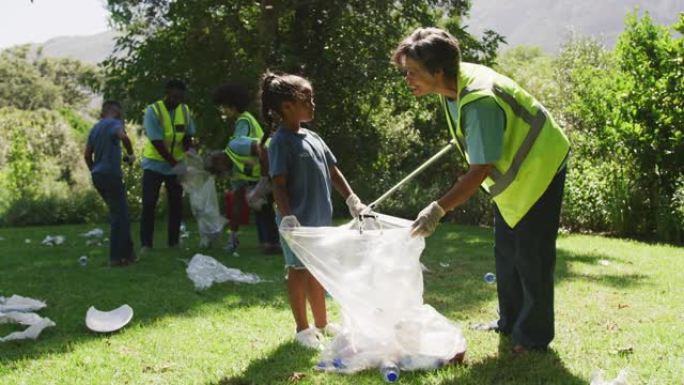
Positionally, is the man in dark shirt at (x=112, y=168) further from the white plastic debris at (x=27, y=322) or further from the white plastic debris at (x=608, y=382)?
the white plastic debris at (x=608, y=382)

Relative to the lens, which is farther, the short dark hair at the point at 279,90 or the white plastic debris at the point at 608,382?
the short dark hair at the point at 279,90

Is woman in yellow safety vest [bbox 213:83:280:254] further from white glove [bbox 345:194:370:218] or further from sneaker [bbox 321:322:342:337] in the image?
white glove [bbox 345:194:370:218]

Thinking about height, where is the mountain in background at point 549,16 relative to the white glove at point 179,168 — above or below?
above

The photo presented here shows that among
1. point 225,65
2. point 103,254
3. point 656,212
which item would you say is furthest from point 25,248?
point 656,212

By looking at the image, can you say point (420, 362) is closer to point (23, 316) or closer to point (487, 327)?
point (487, 327)

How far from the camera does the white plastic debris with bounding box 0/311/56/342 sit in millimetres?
4020

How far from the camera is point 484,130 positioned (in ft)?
9.86

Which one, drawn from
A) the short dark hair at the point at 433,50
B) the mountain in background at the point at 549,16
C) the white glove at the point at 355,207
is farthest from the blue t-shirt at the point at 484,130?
the mountain in background at the point at 549,16

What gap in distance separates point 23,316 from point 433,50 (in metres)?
3.14

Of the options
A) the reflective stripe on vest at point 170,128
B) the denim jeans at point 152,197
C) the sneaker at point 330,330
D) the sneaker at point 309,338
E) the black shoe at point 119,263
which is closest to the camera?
the sneaker at point 309,338

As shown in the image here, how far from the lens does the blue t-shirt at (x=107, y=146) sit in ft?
20.6

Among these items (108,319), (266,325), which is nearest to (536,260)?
(266,325)

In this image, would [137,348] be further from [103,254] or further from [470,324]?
[103,254]

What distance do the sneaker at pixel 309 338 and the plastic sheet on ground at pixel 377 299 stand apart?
299 millimetres
